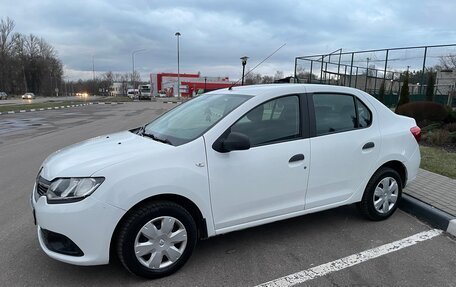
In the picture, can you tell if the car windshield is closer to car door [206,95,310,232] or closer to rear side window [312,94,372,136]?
car door [206,95,310,232]

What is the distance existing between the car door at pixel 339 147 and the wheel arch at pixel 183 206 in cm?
121

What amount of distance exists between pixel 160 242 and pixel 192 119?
1379 mm

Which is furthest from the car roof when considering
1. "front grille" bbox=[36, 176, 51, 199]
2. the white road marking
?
"front grille" bbox=[36, 176, 51, 199]

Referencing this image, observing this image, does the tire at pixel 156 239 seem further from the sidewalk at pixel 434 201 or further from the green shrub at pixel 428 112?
the green shrub at pixel 428 112

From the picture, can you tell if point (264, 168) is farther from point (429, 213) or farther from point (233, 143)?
point (429, 213)

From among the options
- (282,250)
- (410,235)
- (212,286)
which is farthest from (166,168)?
(410,235)

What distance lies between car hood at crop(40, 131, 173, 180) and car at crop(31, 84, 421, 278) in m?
0.01

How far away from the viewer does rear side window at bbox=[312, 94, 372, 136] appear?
3781 millimetres

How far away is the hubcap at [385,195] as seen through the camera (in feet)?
13.8

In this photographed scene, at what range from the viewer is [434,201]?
184 inches

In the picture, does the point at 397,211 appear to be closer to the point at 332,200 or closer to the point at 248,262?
the point at 332,200

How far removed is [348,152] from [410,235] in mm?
1248

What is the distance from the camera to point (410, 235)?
3.96m

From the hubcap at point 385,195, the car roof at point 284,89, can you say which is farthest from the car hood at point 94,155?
the hubcap at point 385,195
